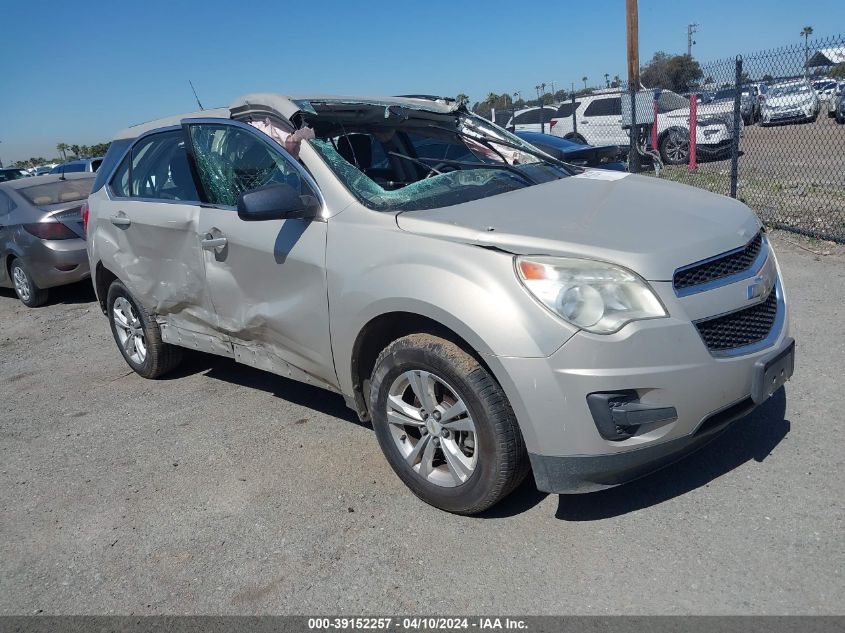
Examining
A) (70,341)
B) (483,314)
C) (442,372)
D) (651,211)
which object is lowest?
(70,341)

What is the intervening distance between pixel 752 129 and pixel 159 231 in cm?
1429

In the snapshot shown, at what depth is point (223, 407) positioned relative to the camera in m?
4.88

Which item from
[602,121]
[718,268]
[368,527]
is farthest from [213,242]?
[602,121]

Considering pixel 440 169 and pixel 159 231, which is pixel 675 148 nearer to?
pixel 440 169

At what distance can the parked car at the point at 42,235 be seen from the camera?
8531mm

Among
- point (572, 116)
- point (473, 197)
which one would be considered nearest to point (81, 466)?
point (473, 197)

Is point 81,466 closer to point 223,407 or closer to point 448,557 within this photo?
point 223,407

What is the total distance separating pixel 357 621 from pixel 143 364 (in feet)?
11.3

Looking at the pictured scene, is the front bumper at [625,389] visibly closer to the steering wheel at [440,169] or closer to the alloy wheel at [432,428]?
the alloy wheel at [432,428]

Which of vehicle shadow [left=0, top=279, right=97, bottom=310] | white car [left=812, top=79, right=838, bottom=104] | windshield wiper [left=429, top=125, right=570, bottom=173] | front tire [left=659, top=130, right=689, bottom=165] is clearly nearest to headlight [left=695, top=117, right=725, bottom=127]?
front tire [left=659, top=130, right=689, bottom=165]

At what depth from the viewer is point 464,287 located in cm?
292

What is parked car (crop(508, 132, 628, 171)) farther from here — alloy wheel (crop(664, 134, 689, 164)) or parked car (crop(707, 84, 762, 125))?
alloy wheel (crop(664, 134, 689, 164))

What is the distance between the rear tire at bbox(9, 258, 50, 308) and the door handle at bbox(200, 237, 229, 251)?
18.9ft

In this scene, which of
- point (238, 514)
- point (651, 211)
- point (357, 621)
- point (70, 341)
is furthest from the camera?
point (70, 341)
